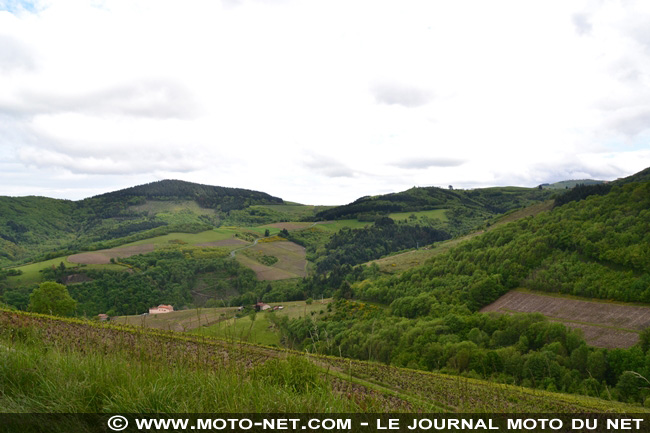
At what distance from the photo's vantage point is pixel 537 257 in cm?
7944

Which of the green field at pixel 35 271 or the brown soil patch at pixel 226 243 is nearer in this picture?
the green field at pixel 35 271

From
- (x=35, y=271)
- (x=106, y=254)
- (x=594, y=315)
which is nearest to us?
(x=594, y=315)

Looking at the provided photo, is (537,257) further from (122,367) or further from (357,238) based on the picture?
(357,238)

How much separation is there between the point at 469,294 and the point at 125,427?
77083 millimetres

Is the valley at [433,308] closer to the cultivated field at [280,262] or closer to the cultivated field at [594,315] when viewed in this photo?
the cultivated field at [594,315]

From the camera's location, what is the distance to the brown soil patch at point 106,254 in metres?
124

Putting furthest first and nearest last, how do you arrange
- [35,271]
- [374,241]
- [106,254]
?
[374,241] < [106,254] < [35,271]

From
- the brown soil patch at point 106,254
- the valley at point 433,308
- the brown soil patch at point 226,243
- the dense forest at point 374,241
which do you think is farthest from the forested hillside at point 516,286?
the brown soil patch at point 226,243

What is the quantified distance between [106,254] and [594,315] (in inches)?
5664

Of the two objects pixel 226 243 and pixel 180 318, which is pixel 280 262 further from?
pixel 180 318

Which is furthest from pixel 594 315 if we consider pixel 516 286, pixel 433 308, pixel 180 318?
pixel 180 318

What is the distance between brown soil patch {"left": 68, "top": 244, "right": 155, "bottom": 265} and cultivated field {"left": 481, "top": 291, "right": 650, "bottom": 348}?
393ft

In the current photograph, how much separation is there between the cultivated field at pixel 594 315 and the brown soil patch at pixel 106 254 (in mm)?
119787

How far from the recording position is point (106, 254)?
5335 inches
